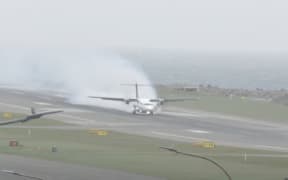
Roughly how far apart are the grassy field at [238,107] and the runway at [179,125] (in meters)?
6.68

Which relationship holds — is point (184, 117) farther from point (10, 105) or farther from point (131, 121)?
point (10, 105)

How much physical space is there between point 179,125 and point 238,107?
34.5 metres

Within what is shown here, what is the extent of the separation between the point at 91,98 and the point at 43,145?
62115mm

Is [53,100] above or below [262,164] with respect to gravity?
above

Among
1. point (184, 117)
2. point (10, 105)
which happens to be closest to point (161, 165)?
point (184, 117)

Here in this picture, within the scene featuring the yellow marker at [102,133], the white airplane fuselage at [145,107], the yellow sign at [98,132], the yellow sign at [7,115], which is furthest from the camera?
the white airplane fuselage at [145,107]

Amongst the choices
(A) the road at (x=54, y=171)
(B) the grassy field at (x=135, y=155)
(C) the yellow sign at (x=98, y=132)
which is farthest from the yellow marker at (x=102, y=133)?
(A) the road at (x=54, y=171)

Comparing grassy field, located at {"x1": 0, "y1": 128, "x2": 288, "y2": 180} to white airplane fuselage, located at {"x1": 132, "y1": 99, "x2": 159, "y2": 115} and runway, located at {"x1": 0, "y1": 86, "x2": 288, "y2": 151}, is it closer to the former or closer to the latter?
runway, located at {"x1": 0, "y1": 86, "x2": 288, "y2": 151}

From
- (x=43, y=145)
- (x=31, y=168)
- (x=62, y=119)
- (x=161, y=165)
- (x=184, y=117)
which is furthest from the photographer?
(x=184, y=117)

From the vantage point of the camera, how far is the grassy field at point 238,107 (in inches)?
5001

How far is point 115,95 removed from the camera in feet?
513

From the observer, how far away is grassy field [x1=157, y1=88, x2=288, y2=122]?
12703cm

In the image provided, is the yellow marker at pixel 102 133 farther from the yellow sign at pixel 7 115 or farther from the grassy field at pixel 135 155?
the yellow sign at pixel 7 115

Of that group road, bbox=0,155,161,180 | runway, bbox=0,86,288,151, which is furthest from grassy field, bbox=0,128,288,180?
runway, bbox=0,86,288,151
